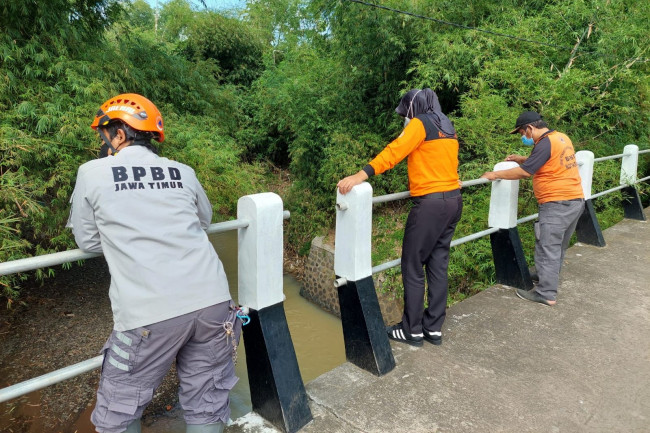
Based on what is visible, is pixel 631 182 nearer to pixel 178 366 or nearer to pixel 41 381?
pixel 178 366

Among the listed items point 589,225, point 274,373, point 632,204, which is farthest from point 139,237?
point 632,204

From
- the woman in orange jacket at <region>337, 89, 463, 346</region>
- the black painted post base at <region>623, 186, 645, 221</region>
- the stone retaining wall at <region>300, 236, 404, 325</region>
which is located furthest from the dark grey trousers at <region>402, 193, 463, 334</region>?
the stone retaining wall at <region>300, 236, 404, 325</region>

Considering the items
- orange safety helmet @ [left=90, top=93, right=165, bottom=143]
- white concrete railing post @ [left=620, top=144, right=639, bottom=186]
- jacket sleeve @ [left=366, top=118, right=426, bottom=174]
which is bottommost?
white concrete railing post @ [left=620, top=144, right=639, bottom=186]

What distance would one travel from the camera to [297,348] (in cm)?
820

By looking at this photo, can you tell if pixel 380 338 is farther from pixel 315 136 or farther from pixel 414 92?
pixel 315 136

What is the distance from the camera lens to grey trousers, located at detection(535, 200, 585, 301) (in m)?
4.14

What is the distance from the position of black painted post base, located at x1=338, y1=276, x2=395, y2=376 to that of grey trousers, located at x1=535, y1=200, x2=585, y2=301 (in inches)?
73.0

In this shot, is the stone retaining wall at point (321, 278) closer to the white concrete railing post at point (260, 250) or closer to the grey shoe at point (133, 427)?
the white concrete railing post at point (260, 250)

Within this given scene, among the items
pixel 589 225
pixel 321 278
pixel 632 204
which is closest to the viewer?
pixel 589 225

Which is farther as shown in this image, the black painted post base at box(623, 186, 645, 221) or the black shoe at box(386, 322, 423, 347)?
the black painted post base at box(623, 186, 645, 221)

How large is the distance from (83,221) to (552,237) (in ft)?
12.4

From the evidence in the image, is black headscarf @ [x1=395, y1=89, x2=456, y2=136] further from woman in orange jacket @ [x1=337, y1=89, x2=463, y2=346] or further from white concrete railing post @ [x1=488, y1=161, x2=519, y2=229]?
white concrete railing post @ [x1=488, y1=161, x2=519, y2=229]

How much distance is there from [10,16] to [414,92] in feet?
15.7

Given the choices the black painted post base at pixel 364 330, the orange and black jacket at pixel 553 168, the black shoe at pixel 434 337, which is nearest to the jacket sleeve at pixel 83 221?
the black painted post base at pixel 364 330
